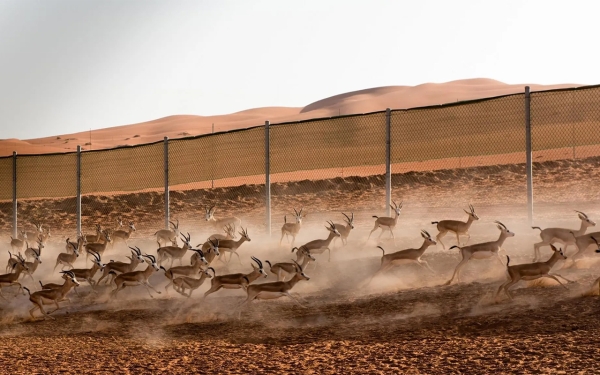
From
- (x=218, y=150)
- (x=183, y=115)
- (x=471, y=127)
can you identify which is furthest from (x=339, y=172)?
(x=183, y=115)

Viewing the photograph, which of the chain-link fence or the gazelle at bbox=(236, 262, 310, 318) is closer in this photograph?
the gazelle at bbox=(236, 262, 310, 318)

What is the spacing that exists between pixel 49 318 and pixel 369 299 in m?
6.54

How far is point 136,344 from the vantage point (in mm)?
12023

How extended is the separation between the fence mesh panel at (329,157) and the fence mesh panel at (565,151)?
464cm

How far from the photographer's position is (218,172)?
26.1m

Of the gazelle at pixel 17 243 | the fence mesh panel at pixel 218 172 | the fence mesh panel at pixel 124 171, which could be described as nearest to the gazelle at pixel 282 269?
the fence mesh panel at pixel 218 172

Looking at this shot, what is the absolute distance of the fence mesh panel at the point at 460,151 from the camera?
65.6 ft

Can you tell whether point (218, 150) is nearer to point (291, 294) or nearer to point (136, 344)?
point (291, 294)

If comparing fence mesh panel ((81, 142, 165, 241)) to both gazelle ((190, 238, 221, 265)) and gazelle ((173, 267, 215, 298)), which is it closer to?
gazelle ((190, 238, 221, 265))

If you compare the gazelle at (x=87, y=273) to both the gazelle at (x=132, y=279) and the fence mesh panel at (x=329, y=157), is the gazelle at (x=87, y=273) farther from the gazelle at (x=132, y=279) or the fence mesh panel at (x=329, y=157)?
the fence mesh panel at (x=329, y=157)

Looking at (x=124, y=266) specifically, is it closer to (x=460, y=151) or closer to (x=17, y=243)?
(x=17, y=243)

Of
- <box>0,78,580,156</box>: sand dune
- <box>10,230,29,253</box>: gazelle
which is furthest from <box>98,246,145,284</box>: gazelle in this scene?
<box>0,78,580,156</box>: sand dune

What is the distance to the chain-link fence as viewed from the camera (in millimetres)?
20734

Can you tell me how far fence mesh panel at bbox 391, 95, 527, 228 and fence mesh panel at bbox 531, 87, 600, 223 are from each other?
0.72 meters
